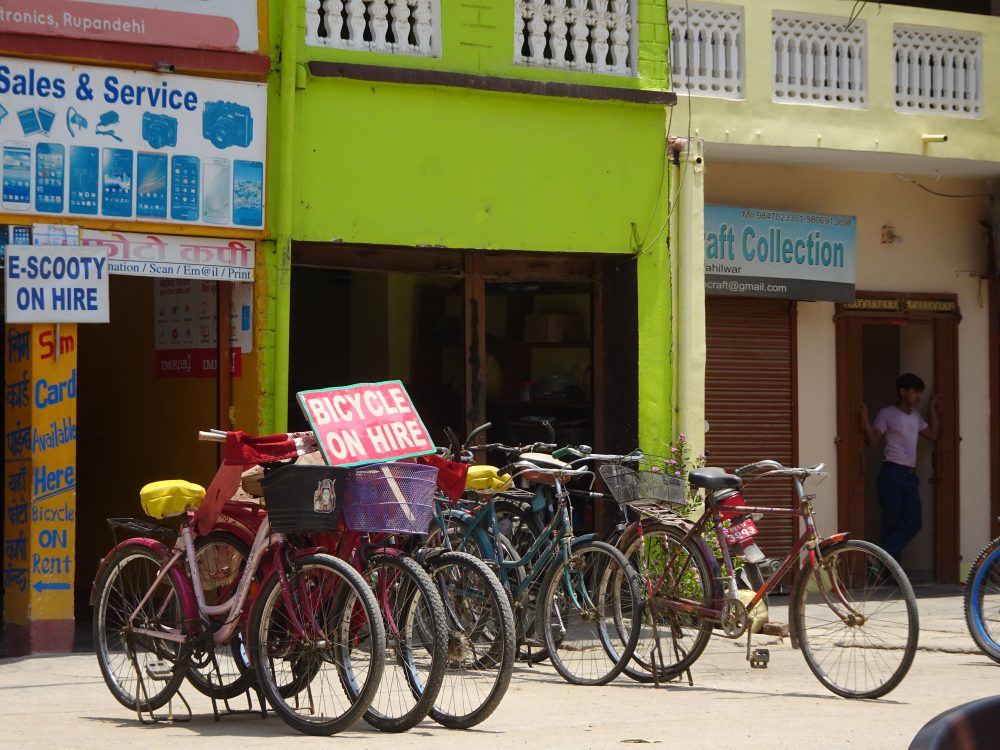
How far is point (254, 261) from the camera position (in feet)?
35.1

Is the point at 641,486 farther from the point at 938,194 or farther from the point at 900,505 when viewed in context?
the point at 938,194

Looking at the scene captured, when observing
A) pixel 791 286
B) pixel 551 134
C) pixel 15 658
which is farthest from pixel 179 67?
pixel 791 286

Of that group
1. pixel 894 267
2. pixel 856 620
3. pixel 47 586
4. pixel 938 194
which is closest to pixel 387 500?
pixel 856 620

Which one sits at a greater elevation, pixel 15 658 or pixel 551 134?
pixel 551 134

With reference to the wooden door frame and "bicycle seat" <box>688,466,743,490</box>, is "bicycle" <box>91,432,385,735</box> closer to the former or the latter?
"bicycle seat" <box>688,466,743,490</box>

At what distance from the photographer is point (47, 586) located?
32.1ft

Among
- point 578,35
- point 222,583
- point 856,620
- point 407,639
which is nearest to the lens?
point 407,639

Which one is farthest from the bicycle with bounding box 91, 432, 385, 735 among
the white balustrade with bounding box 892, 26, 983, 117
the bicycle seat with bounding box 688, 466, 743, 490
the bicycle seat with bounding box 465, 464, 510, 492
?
the white balustrade with bounding box 892, 26, 983, 117

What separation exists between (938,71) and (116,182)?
7.28 m

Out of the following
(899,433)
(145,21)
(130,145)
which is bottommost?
(899,433)

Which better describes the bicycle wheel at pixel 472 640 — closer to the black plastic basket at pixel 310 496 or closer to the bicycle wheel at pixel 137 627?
the black plastic basket at pixel 310 496

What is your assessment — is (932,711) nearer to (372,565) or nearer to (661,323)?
(372,565)

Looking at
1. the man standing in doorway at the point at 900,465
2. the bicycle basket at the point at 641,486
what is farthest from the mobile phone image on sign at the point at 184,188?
the man standing in doorway at the point at 900,465

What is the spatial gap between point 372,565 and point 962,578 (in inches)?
391
